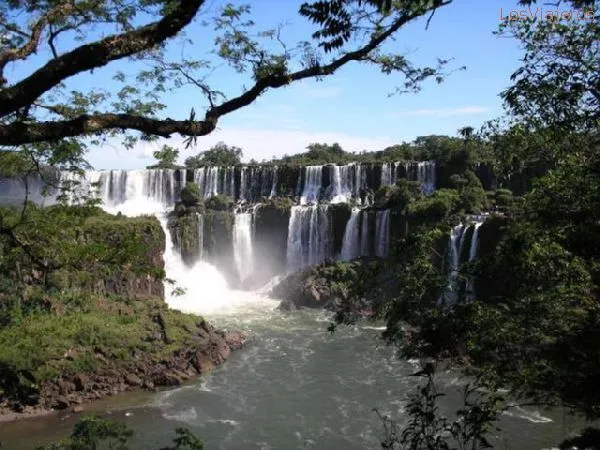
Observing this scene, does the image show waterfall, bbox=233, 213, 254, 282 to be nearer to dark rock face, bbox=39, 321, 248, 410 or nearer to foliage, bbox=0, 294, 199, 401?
foliage, bbox=0, 294, 199, 401

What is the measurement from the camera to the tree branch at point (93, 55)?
3.92m

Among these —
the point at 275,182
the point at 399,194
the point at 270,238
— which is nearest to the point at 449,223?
the point at 399,194

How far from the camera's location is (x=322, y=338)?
23969 millimetres

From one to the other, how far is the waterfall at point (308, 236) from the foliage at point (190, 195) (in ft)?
22.8

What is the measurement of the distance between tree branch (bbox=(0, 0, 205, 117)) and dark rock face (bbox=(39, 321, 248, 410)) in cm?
1494

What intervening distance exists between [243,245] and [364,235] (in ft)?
26.2

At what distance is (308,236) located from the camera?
34375 millimetres

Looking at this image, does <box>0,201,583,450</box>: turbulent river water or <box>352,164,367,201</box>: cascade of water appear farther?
<box>352,164,367,201</box>: cascade of water

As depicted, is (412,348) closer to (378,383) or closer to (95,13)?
(95,13)

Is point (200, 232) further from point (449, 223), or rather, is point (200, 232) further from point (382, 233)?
point (449, 223)

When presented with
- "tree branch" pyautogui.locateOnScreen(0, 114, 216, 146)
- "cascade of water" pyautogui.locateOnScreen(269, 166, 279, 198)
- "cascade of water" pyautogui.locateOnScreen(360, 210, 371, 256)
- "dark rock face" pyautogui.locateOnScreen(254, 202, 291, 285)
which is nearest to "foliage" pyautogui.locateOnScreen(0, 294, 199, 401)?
"dark rock face" pyautogui.locateOnScreen(254, 202, 291, 285)

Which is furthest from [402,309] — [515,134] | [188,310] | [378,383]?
[188,310]

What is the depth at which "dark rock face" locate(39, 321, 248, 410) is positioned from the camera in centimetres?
1711

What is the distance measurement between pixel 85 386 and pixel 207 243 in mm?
18258
